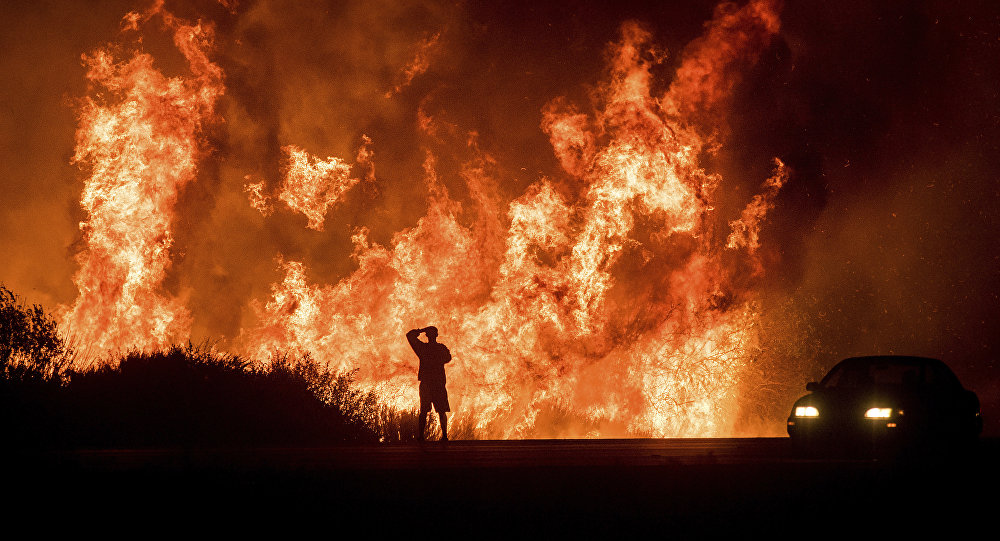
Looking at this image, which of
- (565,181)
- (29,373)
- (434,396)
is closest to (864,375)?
(434,396)

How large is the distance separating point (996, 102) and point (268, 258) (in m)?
23.9

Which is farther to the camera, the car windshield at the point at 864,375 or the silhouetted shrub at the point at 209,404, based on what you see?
the silhouetted shrub at the point at 209,404

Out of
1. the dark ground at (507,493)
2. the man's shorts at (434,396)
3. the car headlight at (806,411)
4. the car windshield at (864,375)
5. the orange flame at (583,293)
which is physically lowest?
the dark ground at (507,493)

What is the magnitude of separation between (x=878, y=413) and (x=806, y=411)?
0.96 m

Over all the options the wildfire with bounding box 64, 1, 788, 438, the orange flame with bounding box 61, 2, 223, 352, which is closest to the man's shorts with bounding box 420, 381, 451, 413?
the wildfire with bounding box 64, 1, 788, 438

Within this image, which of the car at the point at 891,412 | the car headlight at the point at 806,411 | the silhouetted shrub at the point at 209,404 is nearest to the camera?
the car at the point at 891,412

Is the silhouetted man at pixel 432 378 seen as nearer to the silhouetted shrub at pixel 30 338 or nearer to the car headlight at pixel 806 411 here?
the silhouetted shrub at pixel 30 338

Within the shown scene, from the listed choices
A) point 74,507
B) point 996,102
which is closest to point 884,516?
point 74,507

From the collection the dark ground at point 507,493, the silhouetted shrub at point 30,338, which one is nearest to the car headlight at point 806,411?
the dark ground at point 507,493

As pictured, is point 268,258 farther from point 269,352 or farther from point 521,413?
point 521,413

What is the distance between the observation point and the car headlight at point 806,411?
13648 mm

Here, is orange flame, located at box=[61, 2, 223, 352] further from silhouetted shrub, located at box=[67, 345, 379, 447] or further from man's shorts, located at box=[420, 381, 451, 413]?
man's shorts, located at box=[420, 381, 451, 413]

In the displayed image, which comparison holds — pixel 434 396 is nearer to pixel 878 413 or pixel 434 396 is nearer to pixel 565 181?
pixel 878 413

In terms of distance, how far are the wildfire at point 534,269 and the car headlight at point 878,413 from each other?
14.9 metres
